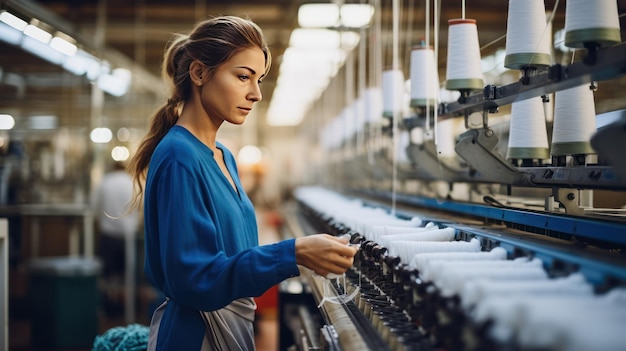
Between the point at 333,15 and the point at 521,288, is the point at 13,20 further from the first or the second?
the point at 521,288

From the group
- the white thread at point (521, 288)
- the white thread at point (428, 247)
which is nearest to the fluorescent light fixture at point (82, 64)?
the white thread at point (428, 247)

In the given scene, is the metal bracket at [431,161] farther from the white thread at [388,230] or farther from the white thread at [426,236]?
the white thread at [426,236]

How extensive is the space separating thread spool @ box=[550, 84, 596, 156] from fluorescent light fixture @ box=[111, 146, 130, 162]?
6237 millimetres

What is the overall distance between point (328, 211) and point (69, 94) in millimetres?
3817

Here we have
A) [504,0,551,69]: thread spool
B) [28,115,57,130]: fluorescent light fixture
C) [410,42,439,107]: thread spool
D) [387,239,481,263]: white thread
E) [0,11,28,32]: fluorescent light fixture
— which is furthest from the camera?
[28,115,57,130]: fluorescent light fixture

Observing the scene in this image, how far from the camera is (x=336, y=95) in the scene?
27.5ft

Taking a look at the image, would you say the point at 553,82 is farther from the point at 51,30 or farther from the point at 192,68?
the point at 51,30

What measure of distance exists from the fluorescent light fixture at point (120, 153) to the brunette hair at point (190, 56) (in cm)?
576

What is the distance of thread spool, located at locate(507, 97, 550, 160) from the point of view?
2.58m

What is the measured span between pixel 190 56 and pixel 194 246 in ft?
1.98

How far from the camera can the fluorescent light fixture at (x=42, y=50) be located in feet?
14.2

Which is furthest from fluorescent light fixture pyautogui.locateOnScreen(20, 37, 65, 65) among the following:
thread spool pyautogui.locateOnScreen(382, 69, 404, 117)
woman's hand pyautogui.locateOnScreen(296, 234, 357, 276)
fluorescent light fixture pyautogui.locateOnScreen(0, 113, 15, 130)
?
woman's hand pyautogui.locateOnScreen(296, 234, 357, 276)

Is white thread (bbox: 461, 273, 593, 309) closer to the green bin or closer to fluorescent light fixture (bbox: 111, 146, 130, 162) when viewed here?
the green bin

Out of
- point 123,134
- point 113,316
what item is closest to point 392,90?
point 113,316
